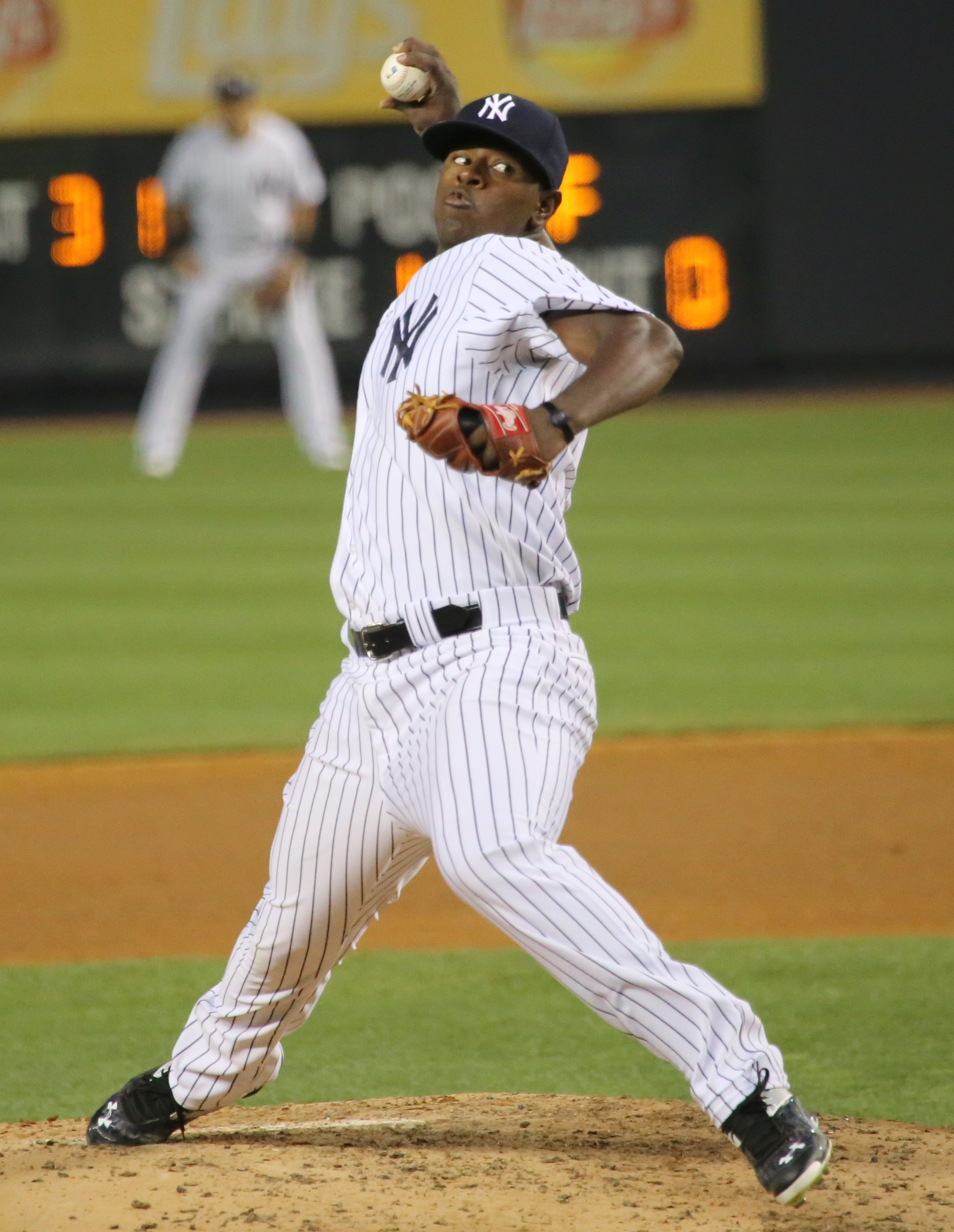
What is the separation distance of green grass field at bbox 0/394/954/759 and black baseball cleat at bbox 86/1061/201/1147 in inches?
137

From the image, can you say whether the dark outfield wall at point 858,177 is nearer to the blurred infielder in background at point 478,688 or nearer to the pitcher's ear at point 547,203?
the pitcher's ear at point 547,203

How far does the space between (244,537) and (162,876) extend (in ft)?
18.0

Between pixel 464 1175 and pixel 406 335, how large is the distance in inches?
49.5

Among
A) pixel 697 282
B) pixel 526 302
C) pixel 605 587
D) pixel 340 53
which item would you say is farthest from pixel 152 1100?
pixel 340 53

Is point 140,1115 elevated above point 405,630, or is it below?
below

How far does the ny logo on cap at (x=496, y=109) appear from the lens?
9.00 feet

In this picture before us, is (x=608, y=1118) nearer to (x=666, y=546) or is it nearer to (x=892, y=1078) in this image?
(x=892, y=1078)

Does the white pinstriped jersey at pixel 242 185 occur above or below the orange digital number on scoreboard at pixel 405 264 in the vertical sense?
above

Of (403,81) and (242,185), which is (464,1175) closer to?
(403,81)

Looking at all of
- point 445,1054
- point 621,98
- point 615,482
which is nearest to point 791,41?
point 621,98

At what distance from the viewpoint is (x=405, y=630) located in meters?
2.66

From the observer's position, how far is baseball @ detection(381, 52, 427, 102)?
3.14 m

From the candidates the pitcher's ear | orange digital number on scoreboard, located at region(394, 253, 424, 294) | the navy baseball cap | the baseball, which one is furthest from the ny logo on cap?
orange digital number on scoreboard, located at region(394, 253, 424, 294)

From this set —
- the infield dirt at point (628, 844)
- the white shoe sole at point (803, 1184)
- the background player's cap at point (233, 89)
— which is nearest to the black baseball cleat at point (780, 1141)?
the white shoe sole at point (803, 1184)
